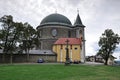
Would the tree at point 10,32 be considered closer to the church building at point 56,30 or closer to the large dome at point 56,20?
the church building at point 56,30

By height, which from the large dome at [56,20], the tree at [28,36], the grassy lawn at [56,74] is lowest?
the grassy lawn at [56,74]

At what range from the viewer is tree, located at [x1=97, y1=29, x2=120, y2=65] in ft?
201

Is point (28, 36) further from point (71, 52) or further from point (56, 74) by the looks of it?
point (56, 74)

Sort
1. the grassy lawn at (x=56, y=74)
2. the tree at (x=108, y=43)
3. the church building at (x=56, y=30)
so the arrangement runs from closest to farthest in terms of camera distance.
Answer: the grassy lawn at (x=56, y=74)
the tree at (x=108, y=43)
the church building at (x=56, y=30)

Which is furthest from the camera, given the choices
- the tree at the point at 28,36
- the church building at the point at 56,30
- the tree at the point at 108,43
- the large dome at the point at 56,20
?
the large dome at the point at 56,20

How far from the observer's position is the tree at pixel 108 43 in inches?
2418

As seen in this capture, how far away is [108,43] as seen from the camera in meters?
61.6

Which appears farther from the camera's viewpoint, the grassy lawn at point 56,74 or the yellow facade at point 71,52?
the yellow facade at point 71,52

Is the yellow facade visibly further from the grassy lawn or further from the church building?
the grassy lawn

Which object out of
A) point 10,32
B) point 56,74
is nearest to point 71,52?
point 10,32

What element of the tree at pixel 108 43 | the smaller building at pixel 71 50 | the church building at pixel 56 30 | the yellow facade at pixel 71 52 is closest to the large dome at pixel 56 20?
the church building at pixel 56 30

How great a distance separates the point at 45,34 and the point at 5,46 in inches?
964

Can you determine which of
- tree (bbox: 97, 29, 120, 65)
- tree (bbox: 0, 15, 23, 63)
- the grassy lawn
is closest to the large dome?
tree (bbox: 97, 29, 120, 65)

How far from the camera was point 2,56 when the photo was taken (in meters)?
56.2
